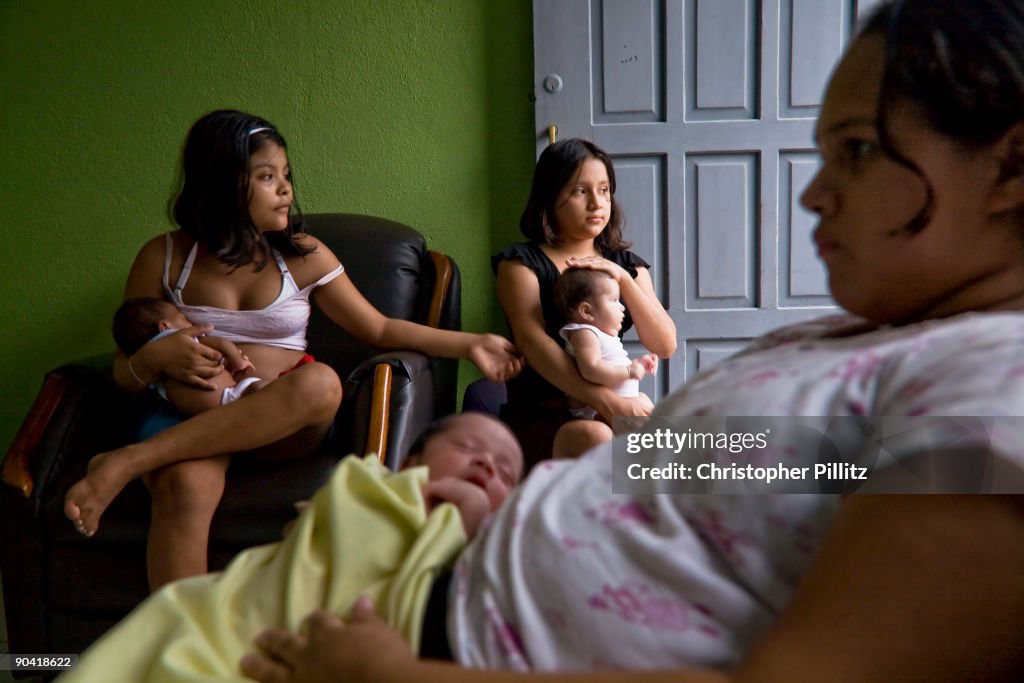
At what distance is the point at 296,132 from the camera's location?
10.1ft

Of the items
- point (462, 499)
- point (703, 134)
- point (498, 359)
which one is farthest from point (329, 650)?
point (703, 134)

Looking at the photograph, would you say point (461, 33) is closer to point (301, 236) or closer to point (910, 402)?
point (301, 236)

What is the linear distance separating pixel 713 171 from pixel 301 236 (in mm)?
1430

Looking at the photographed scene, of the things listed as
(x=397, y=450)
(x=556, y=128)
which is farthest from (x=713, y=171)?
(x=397, y=450)

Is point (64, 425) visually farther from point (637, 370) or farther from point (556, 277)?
point (637, 370)

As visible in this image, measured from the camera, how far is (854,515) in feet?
1.60

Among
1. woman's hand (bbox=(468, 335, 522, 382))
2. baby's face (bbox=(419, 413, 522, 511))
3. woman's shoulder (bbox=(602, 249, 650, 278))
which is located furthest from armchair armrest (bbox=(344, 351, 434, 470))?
baby's face (bbox=(419, 413, 522, 511))

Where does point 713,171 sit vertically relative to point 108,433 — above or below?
above

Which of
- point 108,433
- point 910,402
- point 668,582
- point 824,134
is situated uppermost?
point 824,134

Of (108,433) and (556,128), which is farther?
(556,128)

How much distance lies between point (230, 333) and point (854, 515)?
75.8 inches

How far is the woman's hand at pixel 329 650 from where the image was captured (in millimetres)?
598

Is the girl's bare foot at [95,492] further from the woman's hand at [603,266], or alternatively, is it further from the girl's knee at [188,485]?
the woman's hand at [603,266]

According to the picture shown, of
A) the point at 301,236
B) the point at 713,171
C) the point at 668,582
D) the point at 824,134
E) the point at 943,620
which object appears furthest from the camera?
the point at 713,171
